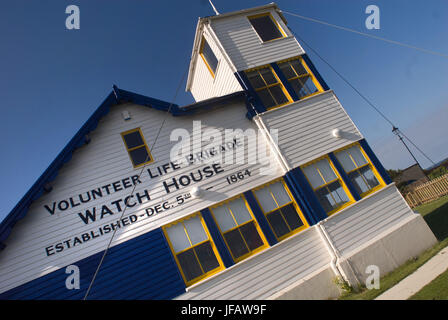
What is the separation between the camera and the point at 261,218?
923 centimetres

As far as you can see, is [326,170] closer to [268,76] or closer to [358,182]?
[358,182]

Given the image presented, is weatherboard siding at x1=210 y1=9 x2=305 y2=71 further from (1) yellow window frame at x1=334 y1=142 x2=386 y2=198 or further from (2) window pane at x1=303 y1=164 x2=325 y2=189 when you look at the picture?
(2) window pane at x1=303 y1=164 x2=325 y2=189

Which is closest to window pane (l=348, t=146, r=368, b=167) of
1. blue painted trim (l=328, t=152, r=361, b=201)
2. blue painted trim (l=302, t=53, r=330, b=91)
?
blue painted trim (l=328, t=152, r=361, b=201)

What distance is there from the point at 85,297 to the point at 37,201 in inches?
138

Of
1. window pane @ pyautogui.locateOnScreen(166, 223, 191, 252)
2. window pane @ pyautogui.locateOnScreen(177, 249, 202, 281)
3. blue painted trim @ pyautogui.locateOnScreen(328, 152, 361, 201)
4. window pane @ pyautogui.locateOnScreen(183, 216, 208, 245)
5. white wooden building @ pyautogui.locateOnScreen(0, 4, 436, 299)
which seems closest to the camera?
white wooden building @ pyautogui.locateOnScreen(0, 4, 436, 299)

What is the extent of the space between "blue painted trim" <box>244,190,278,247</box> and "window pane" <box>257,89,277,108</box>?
435 centimetres

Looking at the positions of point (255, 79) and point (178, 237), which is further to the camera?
point (255, 79)

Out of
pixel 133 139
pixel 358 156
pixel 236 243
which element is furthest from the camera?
pixel 358 156

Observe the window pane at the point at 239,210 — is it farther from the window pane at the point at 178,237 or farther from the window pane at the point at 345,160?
the window pane at the point at 345,160

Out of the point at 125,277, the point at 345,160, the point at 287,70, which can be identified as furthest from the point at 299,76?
the point at 125,277

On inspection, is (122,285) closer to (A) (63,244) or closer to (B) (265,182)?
(A) (63,244)

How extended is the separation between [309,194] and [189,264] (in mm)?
5321

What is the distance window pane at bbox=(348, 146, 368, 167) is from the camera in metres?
11.0

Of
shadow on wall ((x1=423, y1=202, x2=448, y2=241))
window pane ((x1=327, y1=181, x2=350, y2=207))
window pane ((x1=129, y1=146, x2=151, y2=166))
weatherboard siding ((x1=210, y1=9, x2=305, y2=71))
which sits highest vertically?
weatherboard siding ((x1=210, y1=9, x2=305, y2=71))
